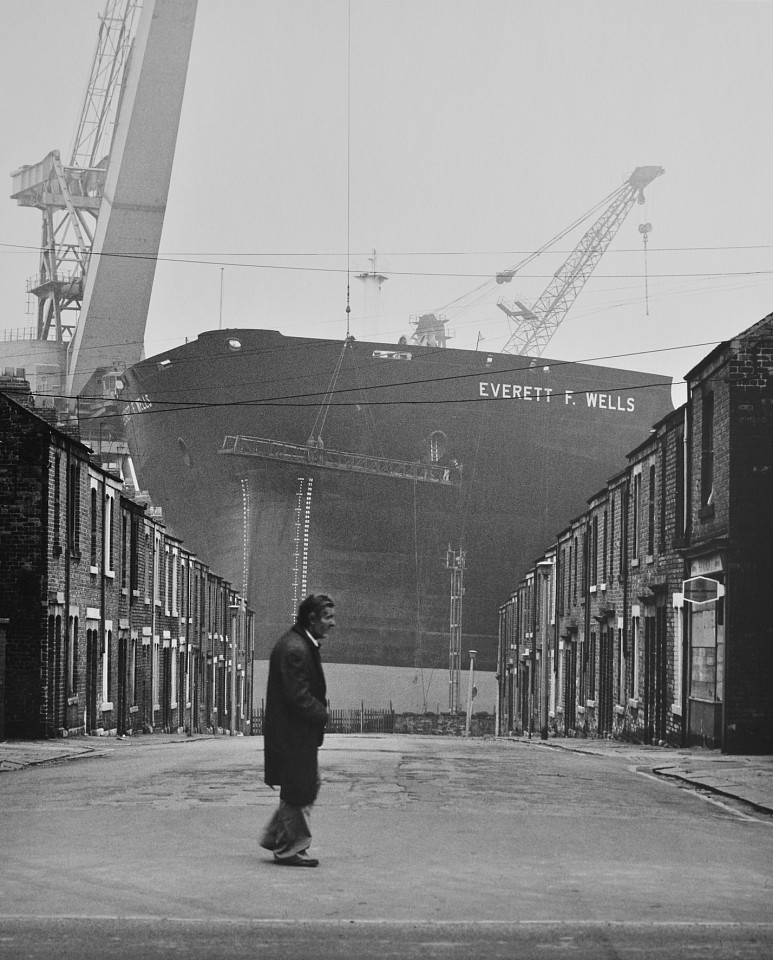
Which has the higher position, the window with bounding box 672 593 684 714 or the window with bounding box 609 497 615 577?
the window with bounding box 609 497 615 577

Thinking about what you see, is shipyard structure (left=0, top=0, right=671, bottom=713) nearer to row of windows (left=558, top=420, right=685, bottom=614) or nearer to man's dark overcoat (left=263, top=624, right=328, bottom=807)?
row of windows (left=558, top=420, right=685, bottom=614)

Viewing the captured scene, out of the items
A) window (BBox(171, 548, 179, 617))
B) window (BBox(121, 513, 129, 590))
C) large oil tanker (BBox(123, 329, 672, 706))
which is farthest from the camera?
large oil tanker (BBox(123, 329, 672, 706))

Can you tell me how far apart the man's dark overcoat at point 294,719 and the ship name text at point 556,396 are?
53594 millimetres

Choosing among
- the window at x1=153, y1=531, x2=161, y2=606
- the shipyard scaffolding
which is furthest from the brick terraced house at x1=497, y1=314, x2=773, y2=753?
the shipyard scaffolding

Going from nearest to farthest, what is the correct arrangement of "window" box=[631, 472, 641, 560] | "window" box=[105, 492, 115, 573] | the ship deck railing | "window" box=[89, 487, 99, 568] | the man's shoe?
the man's shoe, "window" box=[89, 487, 99, 568], "window" box=[631, 472, 641, 560], "window" box=[105, 492, 115, 573], the ship deck railing

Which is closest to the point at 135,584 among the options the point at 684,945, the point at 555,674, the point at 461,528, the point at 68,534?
the point at 68,534

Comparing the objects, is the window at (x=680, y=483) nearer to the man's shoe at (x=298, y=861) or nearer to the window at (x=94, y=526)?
the window at (x=94, y=526)

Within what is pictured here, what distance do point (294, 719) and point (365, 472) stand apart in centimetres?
5014

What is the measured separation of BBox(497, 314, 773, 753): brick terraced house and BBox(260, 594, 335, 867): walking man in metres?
13.2

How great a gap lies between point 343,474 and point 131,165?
657 inches

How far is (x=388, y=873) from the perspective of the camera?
777 cm

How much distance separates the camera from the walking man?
302 inches

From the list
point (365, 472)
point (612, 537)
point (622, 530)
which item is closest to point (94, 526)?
point (622, 530)

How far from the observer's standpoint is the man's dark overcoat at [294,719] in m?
7.66
